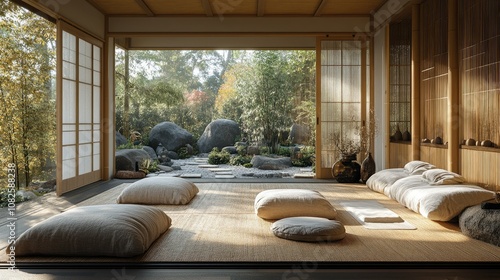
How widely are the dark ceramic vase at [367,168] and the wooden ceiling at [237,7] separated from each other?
2294 millimetres

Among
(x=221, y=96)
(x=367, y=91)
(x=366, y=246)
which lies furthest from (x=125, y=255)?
(x=221, y=96)

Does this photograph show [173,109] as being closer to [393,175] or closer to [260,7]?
[260,7]

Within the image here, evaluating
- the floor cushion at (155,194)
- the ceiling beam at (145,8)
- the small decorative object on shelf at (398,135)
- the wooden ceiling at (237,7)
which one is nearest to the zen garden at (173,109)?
the wooden ceiling at (237,7)

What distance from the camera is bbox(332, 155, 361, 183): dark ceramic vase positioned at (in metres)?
7.82

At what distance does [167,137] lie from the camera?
1383 centimetres

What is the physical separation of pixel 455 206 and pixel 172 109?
38.3 ft

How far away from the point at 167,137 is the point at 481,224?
1079cm

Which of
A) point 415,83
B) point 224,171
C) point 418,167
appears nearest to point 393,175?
point 418,167

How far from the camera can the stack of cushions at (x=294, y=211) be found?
3791 millimetres

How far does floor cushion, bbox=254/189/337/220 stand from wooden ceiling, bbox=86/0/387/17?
148 inches

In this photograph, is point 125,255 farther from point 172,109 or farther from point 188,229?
point 172,109

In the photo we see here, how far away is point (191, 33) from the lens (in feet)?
27.2

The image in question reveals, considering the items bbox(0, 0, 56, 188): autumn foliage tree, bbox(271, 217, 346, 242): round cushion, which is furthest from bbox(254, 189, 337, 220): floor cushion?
bbox(0, 0, 56, 188): autumn foliage tree

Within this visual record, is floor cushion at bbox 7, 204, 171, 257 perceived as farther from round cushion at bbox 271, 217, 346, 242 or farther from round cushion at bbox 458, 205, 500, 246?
round cushion at bbox 458, 205, 500, 246
